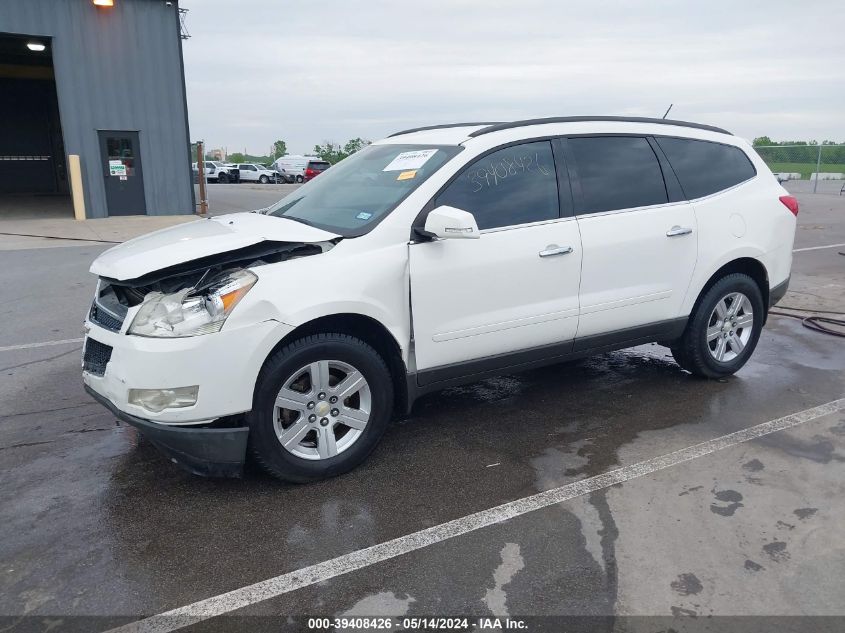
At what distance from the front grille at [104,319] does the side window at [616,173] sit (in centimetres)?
277

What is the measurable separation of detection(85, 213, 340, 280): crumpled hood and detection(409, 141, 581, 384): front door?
0.68 metres

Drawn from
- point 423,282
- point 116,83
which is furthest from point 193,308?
point 116,83

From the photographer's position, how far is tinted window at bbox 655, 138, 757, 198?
4934 mm

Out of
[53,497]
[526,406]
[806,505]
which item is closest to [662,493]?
[806,505]

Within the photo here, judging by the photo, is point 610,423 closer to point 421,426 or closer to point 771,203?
point 421,426

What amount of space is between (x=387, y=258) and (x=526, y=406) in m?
1.72

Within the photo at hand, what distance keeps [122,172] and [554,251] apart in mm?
17222

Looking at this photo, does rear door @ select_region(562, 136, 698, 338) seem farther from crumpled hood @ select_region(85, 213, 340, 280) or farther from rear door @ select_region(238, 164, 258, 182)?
rear door @ select_region(238, 164, 258, 182)

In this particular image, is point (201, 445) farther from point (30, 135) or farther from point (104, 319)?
point (30, 135)

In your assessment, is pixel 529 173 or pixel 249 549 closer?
pixel 249 549

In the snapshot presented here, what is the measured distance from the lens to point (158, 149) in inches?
736

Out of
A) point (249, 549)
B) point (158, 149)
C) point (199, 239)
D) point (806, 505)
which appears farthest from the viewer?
point (158, 149)

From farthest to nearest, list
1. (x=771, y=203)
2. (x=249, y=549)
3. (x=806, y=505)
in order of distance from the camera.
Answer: (x=771, y=203)
(x=806, y=505)
(x=249, y=549)

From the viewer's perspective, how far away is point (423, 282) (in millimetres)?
3799
